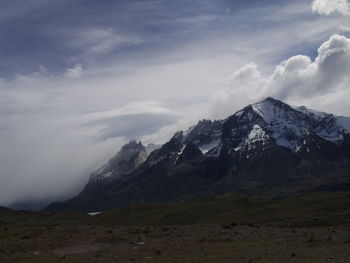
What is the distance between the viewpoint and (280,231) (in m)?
40.7

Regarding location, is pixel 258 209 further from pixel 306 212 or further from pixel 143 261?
pixel 143 261

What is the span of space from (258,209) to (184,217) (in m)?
→ 16.2

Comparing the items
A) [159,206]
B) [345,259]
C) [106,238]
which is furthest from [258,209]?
[345,259]

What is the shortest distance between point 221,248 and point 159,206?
285 ft

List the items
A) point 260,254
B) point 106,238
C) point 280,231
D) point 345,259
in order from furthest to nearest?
point 280,231 < point 106,238 < point 260,254 < point 345,259

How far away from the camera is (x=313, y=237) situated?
36.1 m

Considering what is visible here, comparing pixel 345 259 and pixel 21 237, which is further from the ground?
pixel 21 237

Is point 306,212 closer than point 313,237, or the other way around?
point 313,237

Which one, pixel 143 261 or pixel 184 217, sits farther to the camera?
pixel 184 217

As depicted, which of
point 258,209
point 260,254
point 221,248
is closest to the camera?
point 260,254

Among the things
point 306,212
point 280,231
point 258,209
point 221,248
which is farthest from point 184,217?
point 221,248

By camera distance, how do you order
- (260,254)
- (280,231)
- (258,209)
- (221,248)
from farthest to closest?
(258,209)
(280,231)
(221,248)
(260,254)

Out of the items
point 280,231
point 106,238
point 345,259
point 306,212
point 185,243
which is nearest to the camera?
point 345,259

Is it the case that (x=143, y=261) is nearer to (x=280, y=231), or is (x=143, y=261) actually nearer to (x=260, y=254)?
(x=260, y=254)
